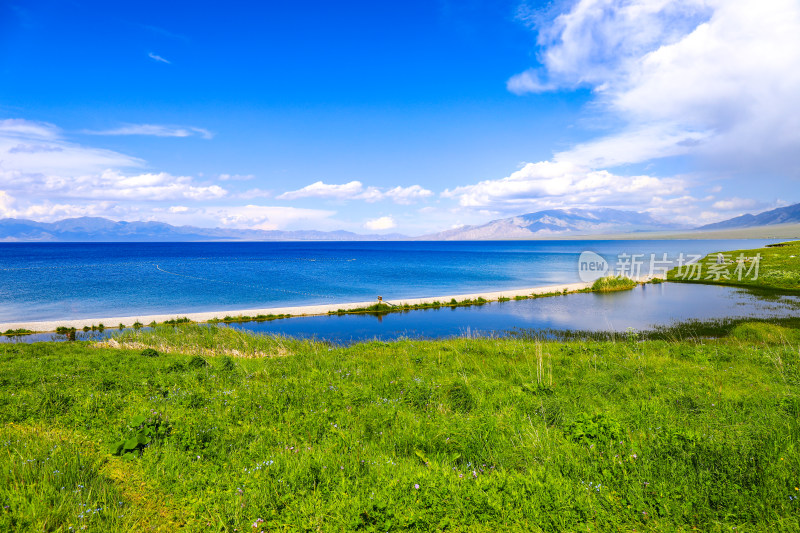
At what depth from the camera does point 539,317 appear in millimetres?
37906

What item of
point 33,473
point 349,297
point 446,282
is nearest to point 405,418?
point 33,473

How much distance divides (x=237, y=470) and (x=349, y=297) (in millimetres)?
49522

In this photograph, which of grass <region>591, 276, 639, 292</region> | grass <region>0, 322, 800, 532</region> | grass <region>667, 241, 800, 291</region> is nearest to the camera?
grass <region>0, 322, 800, 532</region>

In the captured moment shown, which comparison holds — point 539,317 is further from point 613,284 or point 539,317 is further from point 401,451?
point 401,451

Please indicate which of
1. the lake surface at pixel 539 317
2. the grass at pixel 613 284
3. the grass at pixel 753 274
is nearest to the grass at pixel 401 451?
the lake surface at pixel 539 317

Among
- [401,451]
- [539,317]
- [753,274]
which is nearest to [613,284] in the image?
[753,274]

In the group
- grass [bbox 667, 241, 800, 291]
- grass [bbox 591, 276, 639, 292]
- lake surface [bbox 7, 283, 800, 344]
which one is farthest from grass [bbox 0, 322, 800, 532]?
grass [bbox 667, 241, 800, 291]

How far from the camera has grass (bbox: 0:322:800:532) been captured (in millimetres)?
5480

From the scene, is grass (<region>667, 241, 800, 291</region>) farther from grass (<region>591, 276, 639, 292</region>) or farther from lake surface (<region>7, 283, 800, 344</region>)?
grass (<region>591, 276, 639, 292</region>)

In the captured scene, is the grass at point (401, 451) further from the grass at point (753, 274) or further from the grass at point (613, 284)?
the grass at point (753, 274)

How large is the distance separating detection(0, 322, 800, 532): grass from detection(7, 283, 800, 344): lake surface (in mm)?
16940

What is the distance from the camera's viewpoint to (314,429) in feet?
27.4

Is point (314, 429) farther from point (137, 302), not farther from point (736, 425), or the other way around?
point (137, 302)

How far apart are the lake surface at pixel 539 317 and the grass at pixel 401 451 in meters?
16.9
